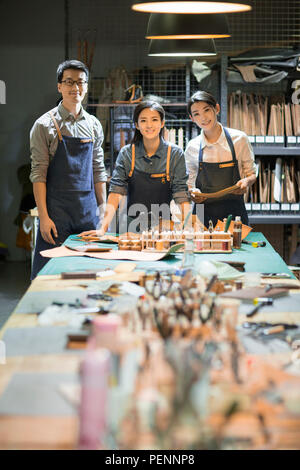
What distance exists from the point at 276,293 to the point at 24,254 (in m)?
6.85

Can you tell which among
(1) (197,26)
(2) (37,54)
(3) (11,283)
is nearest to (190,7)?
(1) (197,26)

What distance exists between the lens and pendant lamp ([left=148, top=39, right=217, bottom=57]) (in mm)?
4770

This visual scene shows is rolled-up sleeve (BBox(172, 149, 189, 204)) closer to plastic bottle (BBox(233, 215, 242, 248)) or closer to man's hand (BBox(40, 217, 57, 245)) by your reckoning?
plastic bottle (BBox(233, 215, 242, 248))

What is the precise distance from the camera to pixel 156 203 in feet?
14.5

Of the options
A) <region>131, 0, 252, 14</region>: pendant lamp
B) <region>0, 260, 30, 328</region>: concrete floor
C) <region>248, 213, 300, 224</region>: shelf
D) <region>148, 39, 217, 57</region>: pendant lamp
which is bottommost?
<region>0, 260, 30, 328</region>: concrete floor

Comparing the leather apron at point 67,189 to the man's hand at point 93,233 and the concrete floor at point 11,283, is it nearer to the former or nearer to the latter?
the man's hand at point 93,233

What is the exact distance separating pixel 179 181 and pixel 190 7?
1.57m

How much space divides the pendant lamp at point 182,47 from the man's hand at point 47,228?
153 cm

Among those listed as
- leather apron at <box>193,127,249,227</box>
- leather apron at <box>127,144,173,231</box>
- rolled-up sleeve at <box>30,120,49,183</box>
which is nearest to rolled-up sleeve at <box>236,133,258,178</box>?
leather apron at <box>193,127,249,227</box>

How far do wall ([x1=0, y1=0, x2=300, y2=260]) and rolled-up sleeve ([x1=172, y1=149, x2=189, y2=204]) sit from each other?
4.06 meters

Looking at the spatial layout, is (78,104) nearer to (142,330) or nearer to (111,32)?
(142,330)

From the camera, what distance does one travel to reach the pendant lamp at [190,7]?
2.71 metres

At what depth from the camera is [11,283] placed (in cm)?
768
